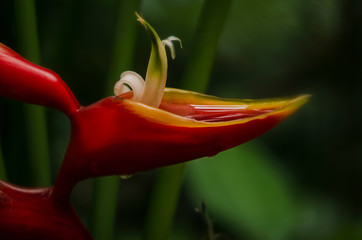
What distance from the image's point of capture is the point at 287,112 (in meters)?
0.29

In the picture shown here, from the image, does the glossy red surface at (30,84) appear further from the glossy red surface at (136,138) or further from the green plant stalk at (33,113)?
the green plant stalk at (33,113)

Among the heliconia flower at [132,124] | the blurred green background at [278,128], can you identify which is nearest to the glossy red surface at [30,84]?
the heliconia flower at [132,124]

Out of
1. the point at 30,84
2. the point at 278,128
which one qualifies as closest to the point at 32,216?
the point at 30,84

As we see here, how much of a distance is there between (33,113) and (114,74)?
74mm

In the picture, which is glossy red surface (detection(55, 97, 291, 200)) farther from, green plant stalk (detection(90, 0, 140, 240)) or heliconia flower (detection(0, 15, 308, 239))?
green plant stalk (detection(90, 0, 140, 240))

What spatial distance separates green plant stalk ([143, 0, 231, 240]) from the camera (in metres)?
0.43

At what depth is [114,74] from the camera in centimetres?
48

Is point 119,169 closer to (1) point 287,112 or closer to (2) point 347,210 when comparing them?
(1) point 287,112

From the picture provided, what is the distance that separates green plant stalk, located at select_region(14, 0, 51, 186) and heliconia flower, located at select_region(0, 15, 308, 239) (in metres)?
0.14

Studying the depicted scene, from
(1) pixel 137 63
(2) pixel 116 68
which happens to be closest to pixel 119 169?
(2) pixel 116 68

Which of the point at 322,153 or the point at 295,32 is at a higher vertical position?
the point at 295,32

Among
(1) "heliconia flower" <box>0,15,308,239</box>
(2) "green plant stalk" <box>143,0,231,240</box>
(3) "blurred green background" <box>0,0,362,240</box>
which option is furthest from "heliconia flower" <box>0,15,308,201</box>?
(3) "blurred green background" <box>0,0,362,240</box>

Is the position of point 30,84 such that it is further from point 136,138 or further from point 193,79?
point 193,79

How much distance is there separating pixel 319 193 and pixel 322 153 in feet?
0.26
